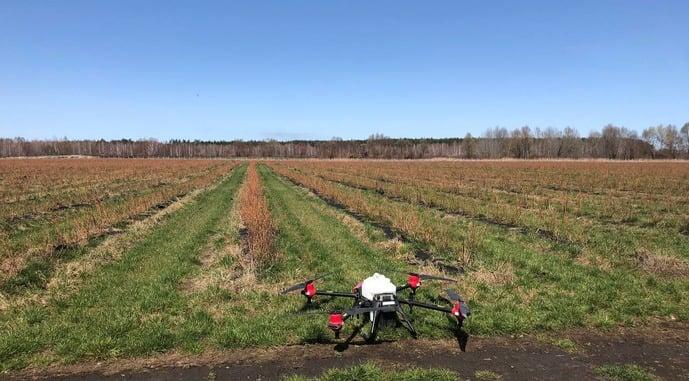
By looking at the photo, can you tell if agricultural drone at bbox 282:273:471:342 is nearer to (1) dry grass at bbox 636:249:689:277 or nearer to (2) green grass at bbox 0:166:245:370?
(2) green grass at bbox 0:166:245:370

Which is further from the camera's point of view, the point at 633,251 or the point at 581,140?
the point at 581,140

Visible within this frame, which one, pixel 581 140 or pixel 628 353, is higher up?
pixel 581 140

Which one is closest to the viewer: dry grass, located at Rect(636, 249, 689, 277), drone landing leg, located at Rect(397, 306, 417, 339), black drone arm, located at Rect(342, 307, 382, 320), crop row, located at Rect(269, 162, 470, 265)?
black drone arm, located at Rect(342, 307, 382, 320)

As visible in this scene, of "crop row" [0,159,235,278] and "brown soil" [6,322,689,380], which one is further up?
"crop row" [0,159,235,278]

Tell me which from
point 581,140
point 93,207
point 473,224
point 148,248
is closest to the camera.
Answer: point 148,248

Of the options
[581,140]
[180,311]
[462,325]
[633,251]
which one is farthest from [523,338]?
[581,140]

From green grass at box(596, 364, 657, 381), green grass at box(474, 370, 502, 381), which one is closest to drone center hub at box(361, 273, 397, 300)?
green grass at box(474, 370, 502, 381)

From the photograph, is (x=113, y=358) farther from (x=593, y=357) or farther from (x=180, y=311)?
(x=593, y=357)

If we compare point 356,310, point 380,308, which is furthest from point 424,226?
point 356,310
